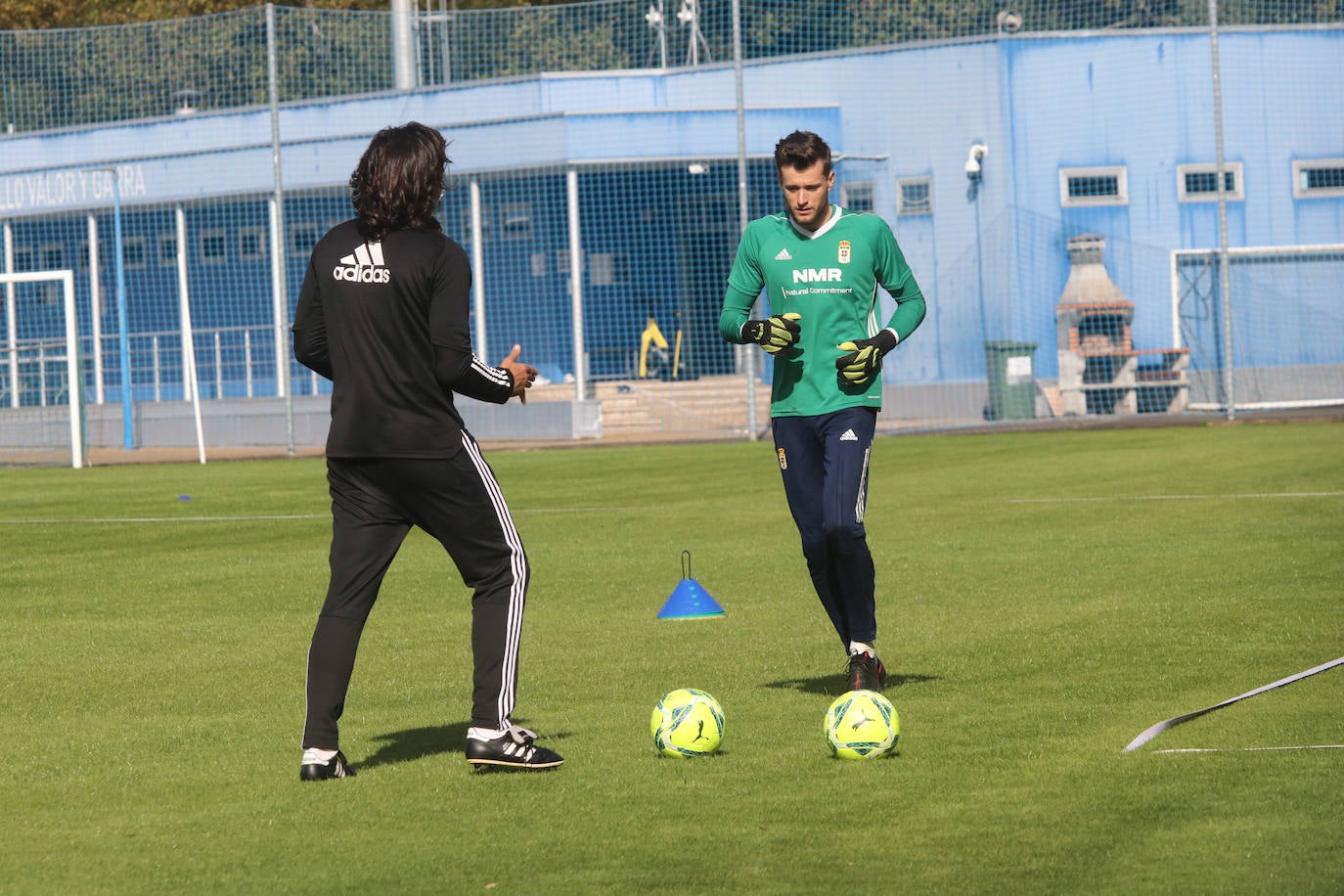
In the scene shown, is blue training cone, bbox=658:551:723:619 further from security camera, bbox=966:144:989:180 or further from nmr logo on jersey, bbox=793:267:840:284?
security camera, bbox=966:144:989:180

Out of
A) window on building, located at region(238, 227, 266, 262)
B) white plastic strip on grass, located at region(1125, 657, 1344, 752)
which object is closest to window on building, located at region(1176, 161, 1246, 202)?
window on building, located at region(238, 227, 266, 262)

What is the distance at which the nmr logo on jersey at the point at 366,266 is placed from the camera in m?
5.61

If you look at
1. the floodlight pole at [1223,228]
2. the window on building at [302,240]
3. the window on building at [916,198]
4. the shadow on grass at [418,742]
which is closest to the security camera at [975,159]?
the window on building at [916,198]

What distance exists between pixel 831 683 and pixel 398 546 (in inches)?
88.1

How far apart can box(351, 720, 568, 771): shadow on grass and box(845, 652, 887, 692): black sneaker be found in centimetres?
120

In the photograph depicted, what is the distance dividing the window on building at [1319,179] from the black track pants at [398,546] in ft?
93.1

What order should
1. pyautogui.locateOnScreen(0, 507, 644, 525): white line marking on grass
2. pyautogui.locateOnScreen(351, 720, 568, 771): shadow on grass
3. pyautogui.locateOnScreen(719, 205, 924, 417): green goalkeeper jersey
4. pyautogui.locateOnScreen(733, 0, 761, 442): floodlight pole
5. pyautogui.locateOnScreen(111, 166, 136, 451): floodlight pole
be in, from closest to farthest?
1. pyautogui.locateOnScreen(351, 720, 568, 771): shadow on grass
2. pyautogui.locateOnScreen(719, 205, 924, 417): green goalkeeper jersey
3. pyautogui.locateOnScreen(0, 507, 644, 525): white line marking on grass
4. pyautogui.locateOnScreen(733, 0, 761, 442): floodlight pole
5. pyautogui.locateOnScreen(111, 166, 136, 451): floodlight pole

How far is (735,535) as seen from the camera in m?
13.5

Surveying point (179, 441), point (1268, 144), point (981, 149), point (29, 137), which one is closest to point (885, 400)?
point (981, 149)

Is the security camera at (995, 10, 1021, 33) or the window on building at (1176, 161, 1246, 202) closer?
the security camera at (995, 10, 1021, 33)

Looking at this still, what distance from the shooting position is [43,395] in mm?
28969

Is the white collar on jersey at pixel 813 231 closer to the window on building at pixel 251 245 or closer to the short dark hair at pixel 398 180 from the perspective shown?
the short dark hair at pixel 398 180

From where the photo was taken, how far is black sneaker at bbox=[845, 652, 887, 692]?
693 centimetres

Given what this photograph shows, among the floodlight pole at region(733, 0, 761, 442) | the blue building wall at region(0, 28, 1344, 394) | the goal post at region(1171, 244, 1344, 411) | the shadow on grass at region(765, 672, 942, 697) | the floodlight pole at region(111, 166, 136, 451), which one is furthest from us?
the blue building wall at region(0, 28, 1344, 394)
